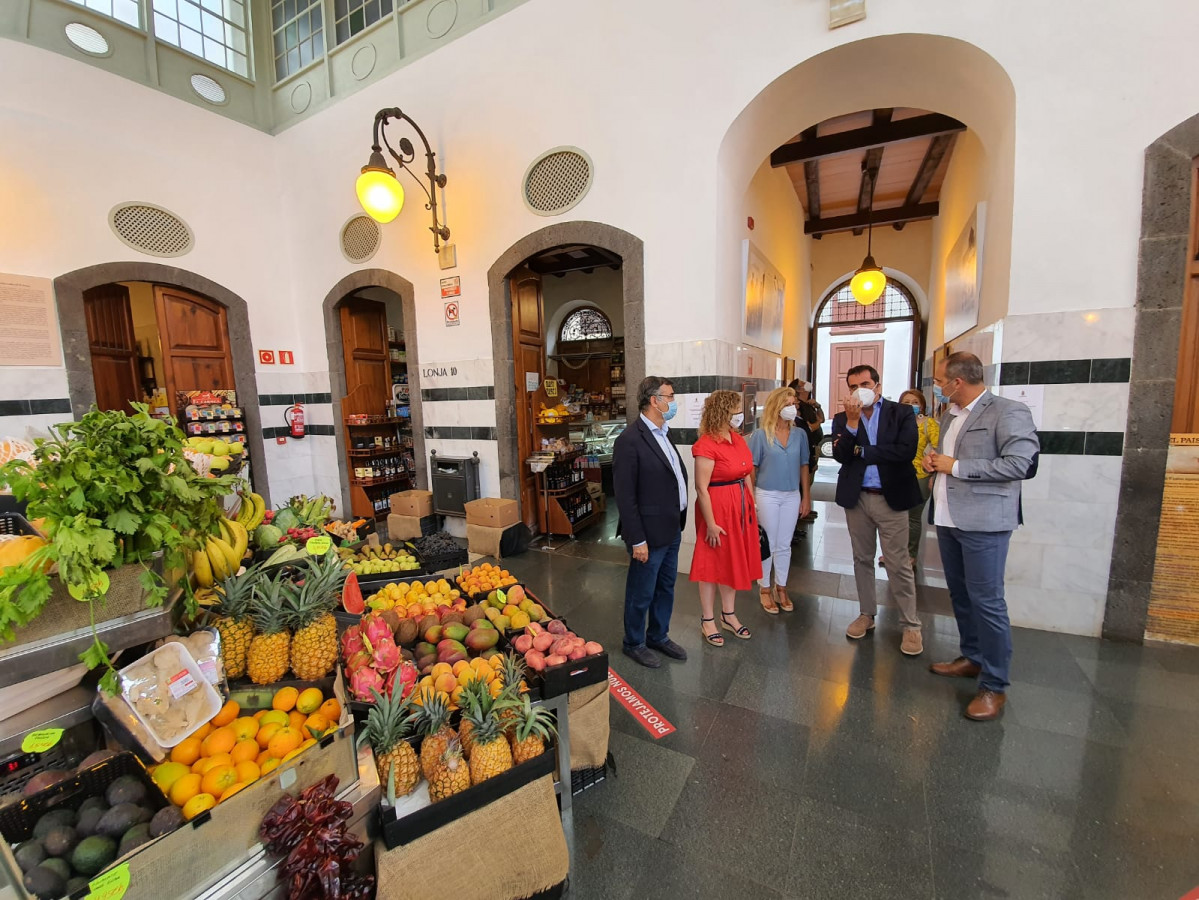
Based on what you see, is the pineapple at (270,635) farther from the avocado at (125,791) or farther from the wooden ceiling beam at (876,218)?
the wooden ceiling beam at (876,218)

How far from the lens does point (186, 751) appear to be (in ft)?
4.35

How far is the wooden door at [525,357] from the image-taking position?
511cm

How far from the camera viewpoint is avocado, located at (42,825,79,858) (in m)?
1.01

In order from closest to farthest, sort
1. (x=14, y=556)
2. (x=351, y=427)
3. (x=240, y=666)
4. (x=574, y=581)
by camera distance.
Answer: (x=14, y=556) → (x=240, y=666) → (x=574, y=581) → (x=351, y=427)

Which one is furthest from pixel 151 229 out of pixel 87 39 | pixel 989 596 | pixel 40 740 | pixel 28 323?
pixel 989 596

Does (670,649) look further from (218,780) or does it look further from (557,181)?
(557,181)

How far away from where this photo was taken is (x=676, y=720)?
2.42 metres

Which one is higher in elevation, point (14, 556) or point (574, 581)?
point (14, 556)

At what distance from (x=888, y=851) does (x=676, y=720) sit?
94 cm

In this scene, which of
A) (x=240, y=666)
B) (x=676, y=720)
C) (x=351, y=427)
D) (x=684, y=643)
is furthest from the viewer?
(x=351, y=427)

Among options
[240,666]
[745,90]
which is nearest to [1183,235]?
[745,90]

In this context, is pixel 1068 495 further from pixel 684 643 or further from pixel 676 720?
pixel 676 720

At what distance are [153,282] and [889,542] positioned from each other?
7387 mm

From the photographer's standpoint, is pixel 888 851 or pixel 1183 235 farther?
pixel 1183 235
